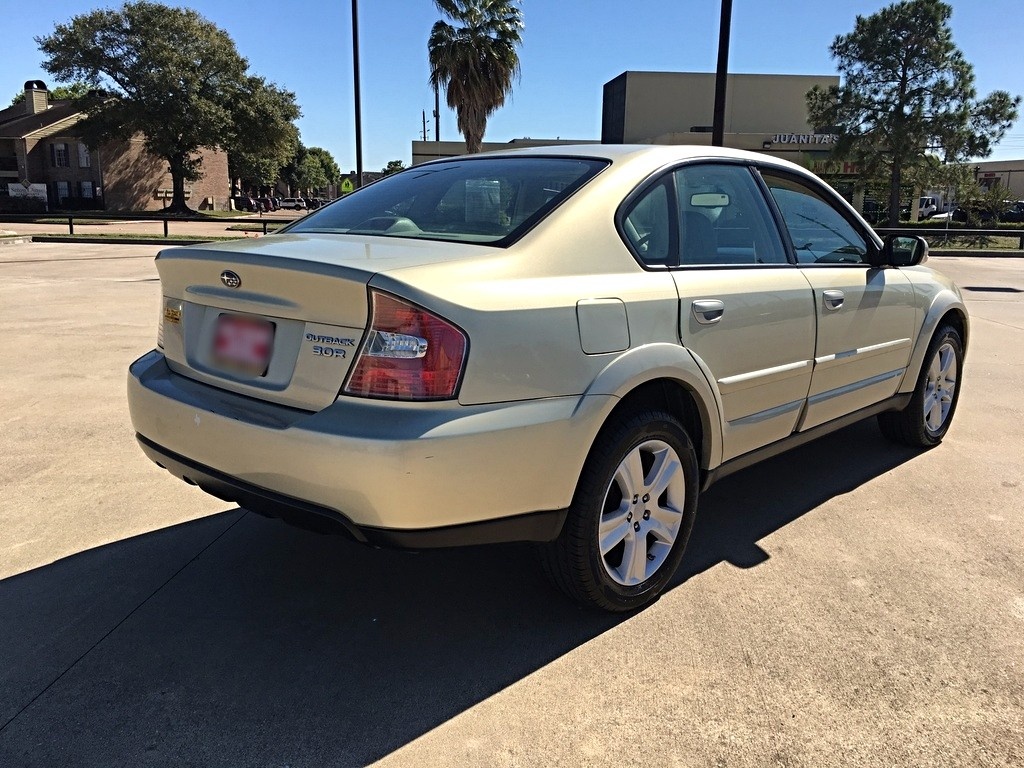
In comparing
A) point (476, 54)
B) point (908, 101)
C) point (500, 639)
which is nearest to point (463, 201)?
point (500, 639)

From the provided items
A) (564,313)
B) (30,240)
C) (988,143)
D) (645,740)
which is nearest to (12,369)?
(564,313)

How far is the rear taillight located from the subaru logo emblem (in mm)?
621

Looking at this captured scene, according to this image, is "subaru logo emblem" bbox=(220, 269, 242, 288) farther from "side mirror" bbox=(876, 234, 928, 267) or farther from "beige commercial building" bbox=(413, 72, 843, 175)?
"beige commercial building" bbox=(413, 72, 843, 175)

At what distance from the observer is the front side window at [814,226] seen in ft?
12.3

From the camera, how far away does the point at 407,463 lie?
219cm

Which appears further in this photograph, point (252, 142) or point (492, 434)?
point (252, 142)

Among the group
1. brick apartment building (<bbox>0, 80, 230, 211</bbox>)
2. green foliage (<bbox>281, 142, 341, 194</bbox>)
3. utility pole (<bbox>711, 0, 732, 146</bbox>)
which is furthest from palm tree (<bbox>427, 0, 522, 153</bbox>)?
green foliage (<bbox>281, 142, 341, 194</bbox>)

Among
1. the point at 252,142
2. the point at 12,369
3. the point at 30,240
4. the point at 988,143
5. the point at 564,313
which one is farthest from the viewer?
the point at 252,142

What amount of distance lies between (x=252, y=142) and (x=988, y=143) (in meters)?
39.0

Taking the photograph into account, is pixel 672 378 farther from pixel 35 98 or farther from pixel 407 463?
pixel 35 98

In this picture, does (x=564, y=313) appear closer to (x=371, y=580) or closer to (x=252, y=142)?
(x=371, y=580)

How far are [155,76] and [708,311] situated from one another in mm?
49143

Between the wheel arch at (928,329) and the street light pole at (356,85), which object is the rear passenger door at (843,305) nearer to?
the wheel arch at (928,329)

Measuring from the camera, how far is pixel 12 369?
6520mm
